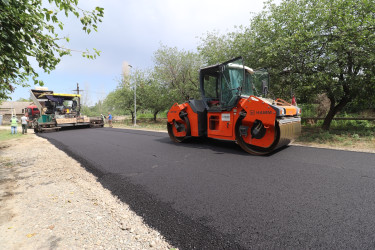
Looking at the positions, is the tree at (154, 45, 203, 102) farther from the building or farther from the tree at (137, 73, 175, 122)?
the building

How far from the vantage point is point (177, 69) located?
63.2 feet

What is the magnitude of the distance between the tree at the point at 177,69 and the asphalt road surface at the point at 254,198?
14341 mm

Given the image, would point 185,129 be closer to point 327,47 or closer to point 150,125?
point 327,47

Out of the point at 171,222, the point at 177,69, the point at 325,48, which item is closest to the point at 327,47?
the point at 325,48

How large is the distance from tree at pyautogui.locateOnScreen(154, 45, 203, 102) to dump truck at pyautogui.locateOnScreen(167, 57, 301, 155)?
37.9 ft

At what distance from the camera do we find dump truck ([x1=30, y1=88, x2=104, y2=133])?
14.1 m

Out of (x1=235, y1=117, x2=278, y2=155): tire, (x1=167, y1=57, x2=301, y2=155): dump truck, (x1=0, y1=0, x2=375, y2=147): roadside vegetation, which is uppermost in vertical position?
(x1=0, y1=0, x2=375, y2=147): roadside vegetation

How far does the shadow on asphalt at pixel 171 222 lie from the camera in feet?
5.66

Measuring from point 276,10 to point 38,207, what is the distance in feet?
34.1

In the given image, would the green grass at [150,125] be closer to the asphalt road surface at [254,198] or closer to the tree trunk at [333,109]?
the tree trunk at [333,109]

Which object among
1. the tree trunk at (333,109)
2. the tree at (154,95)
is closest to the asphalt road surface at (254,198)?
the tree trunk at (333,109)

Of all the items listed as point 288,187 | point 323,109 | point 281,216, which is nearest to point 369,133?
point 323,109

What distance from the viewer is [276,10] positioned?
8438 millimetres

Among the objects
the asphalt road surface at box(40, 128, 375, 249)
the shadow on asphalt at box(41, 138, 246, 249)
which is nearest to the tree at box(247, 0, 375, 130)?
the asphalt road surface at box(40, 128, 375, 249)
